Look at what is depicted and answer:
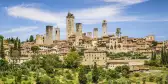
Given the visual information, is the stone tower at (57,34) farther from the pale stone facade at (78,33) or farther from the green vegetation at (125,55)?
the green vegetation at (125,55)

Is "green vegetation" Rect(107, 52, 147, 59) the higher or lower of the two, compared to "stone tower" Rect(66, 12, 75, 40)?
lower

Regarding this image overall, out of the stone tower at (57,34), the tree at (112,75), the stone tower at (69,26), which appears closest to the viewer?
the tree at (112,75)

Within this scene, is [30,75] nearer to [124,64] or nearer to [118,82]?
[118,82]

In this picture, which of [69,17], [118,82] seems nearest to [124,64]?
[118,82]

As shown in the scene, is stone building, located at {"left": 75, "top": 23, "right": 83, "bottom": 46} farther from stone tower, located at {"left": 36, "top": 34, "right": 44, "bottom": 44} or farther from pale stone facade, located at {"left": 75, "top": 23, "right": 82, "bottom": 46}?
stone tower, located at {"left": 36, "top": 34, "right": 44, "bottom": 44}

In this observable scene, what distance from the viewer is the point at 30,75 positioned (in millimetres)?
35500

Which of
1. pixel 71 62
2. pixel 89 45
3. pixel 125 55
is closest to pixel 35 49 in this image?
pixel 89 45

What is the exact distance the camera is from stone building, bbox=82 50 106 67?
143 ft

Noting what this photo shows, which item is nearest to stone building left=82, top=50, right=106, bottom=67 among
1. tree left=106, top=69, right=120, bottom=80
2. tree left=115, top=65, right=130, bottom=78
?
tree left=115, top=65, right=130, bottom=78

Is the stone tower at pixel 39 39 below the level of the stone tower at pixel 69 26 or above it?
below

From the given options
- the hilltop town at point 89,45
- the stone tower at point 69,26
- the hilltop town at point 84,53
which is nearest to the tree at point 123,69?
the hilltop town at point 84,53

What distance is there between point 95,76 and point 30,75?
6.57 meters

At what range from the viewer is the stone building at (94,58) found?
143 ft

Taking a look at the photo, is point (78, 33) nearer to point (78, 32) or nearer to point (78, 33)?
point (78, 33)
